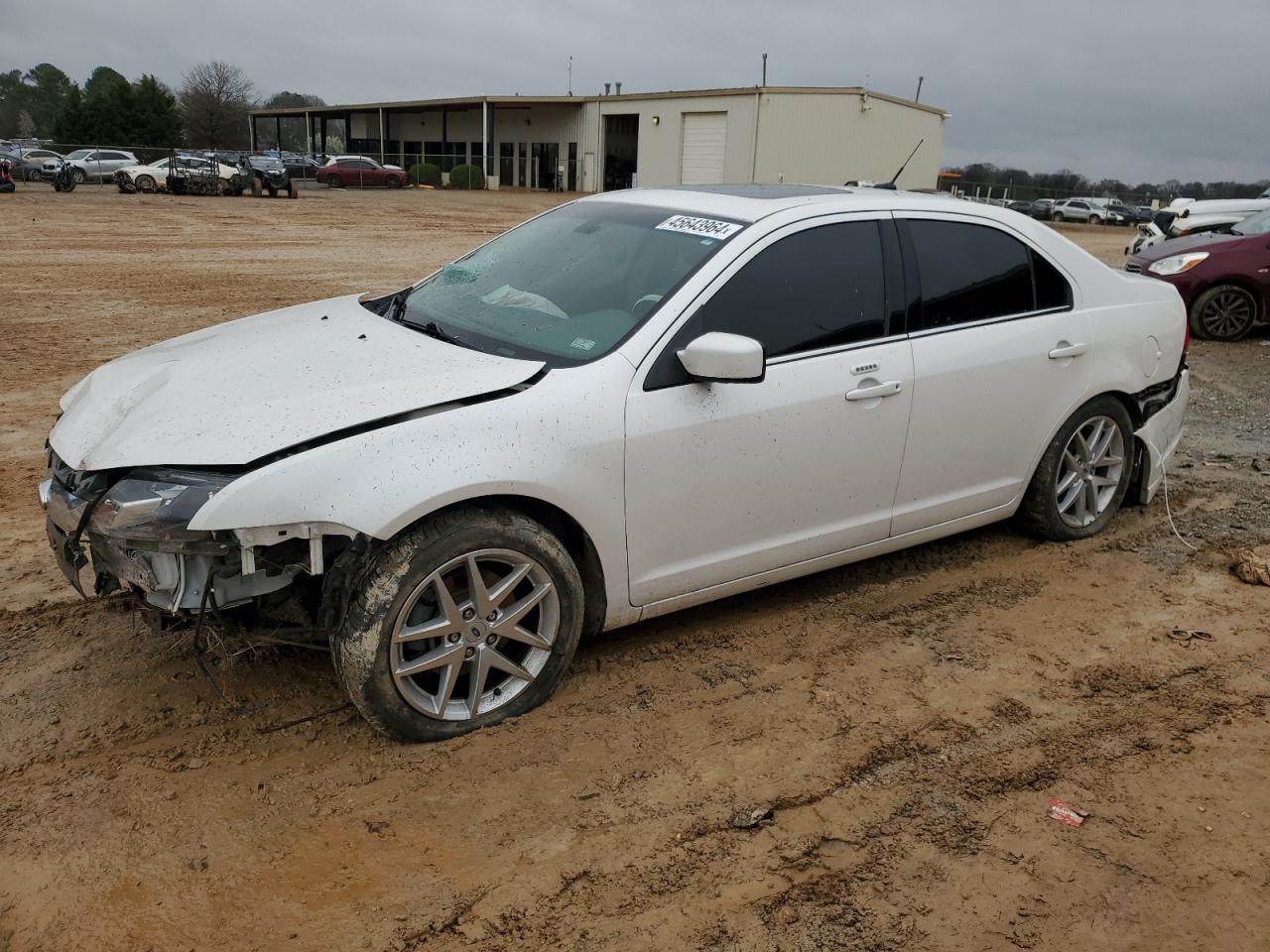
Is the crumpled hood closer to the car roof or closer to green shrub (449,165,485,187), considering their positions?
the car roof

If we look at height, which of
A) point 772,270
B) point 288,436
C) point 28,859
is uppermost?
point 772,270

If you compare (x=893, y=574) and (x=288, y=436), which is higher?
(x=288, y=436)

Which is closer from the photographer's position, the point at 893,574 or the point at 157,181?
the point at 893,574

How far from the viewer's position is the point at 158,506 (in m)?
2.93

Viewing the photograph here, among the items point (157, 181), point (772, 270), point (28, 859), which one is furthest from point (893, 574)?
point (157, 181)

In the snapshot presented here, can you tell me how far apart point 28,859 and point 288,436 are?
1.36 metres

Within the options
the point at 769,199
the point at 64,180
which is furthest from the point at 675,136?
the point at 769,199

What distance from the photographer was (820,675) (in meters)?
3.90

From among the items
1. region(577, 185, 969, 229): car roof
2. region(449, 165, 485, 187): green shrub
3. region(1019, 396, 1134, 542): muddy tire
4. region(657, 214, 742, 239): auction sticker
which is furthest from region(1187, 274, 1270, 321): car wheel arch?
region(449, 165, 485, 187): green shrub

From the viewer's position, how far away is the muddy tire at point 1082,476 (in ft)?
16.3

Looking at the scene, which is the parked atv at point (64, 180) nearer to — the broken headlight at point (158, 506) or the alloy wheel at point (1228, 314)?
the alloy wheel at point (1228, 314)

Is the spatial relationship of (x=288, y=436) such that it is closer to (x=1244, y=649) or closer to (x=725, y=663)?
(x=725, y=663)

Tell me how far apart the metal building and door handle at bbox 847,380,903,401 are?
30.9 m

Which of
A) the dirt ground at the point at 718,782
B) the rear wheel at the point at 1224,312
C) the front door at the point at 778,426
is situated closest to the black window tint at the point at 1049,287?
the front door at the point at 778,426
